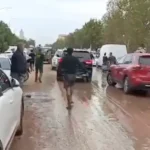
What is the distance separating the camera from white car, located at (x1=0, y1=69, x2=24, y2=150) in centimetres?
549

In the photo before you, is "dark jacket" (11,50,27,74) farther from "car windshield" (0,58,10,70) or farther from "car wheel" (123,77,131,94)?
"car wheel" (123,77,131,94)

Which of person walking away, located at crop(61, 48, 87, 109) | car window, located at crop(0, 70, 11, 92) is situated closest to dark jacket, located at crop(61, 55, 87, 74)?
person walking away, located at crop(61, 48, 87, 109)

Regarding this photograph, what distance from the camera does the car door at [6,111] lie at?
18.0 ft

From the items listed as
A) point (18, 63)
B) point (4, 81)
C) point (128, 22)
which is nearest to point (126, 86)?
point (18, 63)

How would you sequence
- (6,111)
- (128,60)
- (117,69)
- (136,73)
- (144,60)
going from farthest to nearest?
(117,69)
(128,60)
(144,60)
(136,73)
(6,111)

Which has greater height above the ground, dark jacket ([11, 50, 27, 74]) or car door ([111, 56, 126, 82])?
dark jacket ([11, 50, 27, 74])

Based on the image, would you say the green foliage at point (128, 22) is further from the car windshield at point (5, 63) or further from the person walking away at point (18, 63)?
the person walking away at point (18, 63)

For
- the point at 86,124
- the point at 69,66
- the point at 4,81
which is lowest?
the point at 86,124

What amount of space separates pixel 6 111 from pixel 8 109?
0.63 feet

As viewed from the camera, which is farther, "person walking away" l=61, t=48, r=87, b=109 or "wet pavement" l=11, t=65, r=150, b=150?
"person walking away" l=61, t=48, r=87, b=109

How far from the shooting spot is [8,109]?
601 centimetres

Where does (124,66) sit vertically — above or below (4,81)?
below

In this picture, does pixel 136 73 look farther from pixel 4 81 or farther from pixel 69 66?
pixel 4 81

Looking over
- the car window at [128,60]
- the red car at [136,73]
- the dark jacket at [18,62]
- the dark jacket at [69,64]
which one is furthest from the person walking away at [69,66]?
the car window at [128,60]
